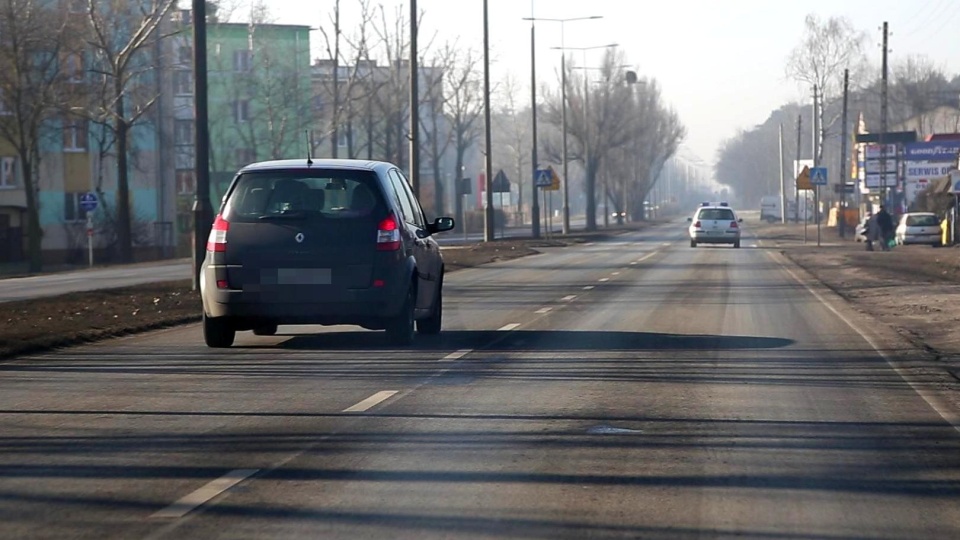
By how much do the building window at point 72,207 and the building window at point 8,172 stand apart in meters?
2.38

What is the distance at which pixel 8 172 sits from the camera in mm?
62594

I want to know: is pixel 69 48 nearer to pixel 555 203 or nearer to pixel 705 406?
pixel 705 406

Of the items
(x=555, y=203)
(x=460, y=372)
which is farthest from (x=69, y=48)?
(x=555, y=203)

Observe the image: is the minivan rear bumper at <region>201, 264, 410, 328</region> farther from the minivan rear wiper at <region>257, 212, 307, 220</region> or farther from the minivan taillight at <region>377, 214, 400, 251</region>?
the minivan rear wiper at <region>257, 212, 307, 220</region>

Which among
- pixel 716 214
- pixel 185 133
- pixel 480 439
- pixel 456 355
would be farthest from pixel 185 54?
pixel 480 439

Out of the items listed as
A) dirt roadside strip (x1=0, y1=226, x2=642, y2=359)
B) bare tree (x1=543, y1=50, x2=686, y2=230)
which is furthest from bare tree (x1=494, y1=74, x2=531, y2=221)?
dirt roadside strip (x1=0, y1=226, x2=642, y2=359)

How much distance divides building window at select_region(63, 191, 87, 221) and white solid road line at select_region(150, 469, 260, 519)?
5899 cm

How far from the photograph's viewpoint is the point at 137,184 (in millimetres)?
68188

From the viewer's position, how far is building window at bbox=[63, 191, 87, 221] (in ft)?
210

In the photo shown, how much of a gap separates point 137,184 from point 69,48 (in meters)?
17.7

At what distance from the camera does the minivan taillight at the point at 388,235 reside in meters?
13.1

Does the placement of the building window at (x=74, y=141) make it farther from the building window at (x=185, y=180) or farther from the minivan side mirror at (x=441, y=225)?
the minivan side mirror at (x=441, y=225)

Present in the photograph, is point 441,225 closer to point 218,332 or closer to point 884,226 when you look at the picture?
point 218,332

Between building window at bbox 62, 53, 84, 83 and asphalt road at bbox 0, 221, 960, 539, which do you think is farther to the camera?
building window at bbox 62, 53, 84, 83
